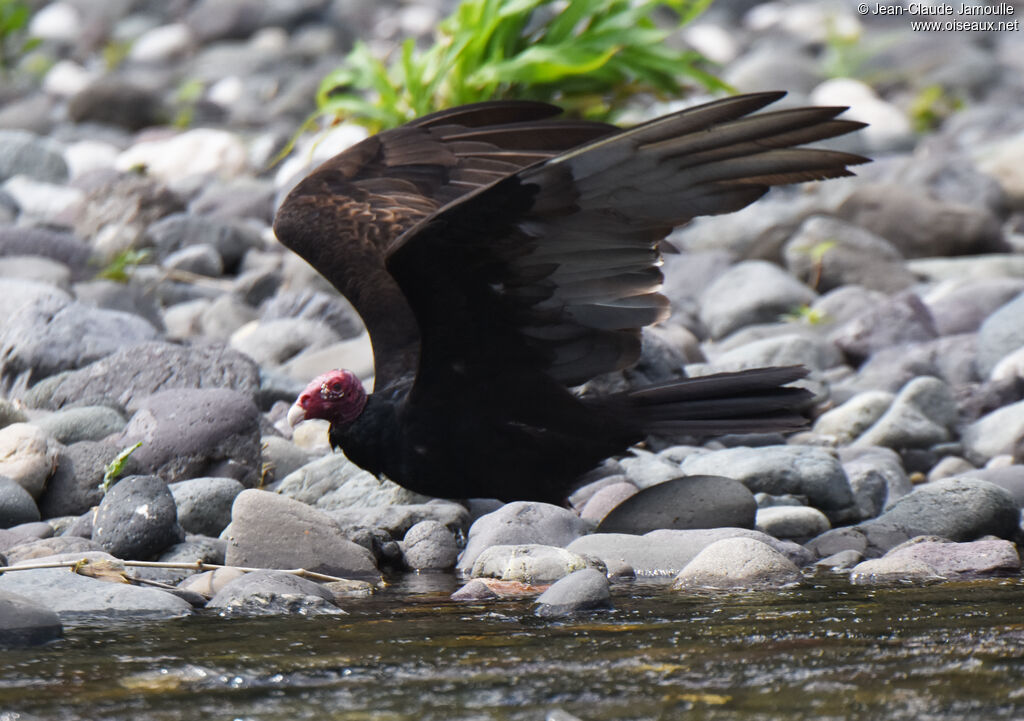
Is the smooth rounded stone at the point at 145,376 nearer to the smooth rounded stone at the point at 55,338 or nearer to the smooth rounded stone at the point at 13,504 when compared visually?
the smooth rounded stone at the point at 55,338

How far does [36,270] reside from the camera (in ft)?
23.4

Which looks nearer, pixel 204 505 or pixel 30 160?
pixel 204 505

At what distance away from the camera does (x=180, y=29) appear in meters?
17.6

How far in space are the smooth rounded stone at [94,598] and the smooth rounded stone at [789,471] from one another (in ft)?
6.63

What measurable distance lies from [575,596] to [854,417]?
7.91 ft

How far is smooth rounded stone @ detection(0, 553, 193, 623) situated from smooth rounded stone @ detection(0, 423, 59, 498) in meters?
1.04

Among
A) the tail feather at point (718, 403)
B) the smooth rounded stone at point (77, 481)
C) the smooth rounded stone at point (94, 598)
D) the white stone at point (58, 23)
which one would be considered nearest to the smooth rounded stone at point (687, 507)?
the tail feather at point (718, 403)

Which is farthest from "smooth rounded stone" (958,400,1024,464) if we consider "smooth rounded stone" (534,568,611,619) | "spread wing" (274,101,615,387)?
"smooth rounded stone" (534,568,611,619)

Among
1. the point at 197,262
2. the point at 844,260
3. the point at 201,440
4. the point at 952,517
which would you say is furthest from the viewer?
the point at 197,262

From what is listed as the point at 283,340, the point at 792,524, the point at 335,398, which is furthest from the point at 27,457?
the point at 792,524

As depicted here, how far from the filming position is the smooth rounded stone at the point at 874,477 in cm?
434

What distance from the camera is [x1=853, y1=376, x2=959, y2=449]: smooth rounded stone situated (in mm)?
4934

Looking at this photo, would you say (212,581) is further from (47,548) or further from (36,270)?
(36,270)

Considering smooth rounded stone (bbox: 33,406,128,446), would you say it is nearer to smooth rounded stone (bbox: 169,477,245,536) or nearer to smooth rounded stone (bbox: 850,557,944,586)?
smooth rounded stone (bbox: 169,477,245,536)
